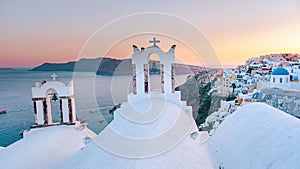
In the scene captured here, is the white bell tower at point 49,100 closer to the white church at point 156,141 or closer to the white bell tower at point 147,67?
the white church at point 156,141

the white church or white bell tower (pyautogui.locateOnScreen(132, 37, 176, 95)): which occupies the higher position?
white bell tower (pyautogui.locateOnScreen(132, 37, 176, 95))

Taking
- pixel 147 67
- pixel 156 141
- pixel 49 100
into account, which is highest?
pixel 147 67

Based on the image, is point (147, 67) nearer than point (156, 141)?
No

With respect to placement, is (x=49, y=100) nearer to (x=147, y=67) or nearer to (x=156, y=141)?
(x=147, y=67)

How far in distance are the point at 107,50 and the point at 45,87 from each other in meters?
2.28

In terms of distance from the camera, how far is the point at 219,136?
191 inches

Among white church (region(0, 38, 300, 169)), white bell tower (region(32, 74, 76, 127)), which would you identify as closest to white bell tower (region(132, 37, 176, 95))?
white church (region(0, 38, 300, 169))

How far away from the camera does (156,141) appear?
3459 millimetres

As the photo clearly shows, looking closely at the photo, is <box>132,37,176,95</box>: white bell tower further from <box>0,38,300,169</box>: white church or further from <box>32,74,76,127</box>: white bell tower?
<box>32,74,76,127</box>: white bell tower

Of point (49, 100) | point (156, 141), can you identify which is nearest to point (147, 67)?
point (49, 100)

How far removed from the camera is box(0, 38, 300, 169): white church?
2973mm

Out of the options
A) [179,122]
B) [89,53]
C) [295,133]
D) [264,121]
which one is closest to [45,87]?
[89,53]

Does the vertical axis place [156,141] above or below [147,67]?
below

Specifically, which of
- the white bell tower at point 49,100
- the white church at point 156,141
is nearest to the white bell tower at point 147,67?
the white church at point 156,141
